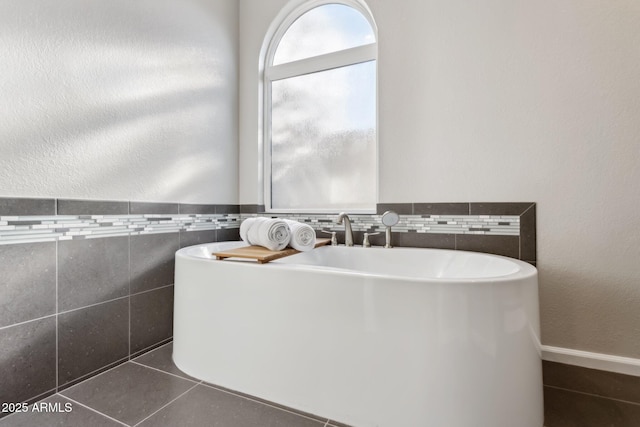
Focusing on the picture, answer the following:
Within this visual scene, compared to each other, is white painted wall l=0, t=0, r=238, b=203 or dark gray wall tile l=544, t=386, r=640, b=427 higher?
white painted wall l=0, t=0, r=238, b=203

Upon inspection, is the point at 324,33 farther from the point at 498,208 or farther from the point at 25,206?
the point at 25,206

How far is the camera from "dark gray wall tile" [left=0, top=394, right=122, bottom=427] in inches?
46.0

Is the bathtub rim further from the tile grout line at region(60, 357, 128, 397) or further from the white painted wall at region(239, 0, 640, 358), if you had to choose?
the tile grout line at region(60, 357, 128, 397)

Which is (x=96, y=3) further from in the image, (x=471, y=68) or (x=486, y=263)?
(x=486, y=263)

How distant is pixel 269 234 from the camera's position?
5.63 feet

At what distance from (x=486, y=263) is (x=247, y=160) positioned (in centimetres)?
183

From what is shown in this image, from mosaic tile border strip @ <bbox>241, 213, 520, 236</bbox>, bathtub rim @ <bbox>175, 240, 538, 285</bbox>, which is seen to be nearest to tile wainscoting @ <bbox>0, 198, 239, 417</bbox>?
bathtub rim @ <bbox>175, 240, 538, 285</bbox>

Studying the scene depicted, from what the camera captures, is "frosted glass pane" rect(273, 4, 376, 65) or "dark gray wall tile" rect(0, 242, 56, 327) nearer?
"dark gray wall tile" rect(0, 242, 56, 327)

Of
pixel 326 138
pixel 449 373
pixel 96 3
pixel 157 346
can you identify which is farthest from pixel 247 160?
pixel 449 373

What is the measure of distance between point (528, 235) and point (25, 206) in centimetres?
235

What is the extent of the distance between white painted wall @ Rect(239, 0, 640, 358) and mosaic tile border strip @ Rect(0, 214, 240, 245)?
1.37 m

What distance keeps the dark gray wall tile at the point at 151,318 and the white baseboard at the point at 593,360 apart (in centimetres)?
212

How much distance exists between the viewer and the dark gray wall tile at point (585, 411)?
1183 millimetres

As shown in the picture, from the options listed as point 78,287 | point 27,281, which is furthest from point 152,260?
point 27,281
